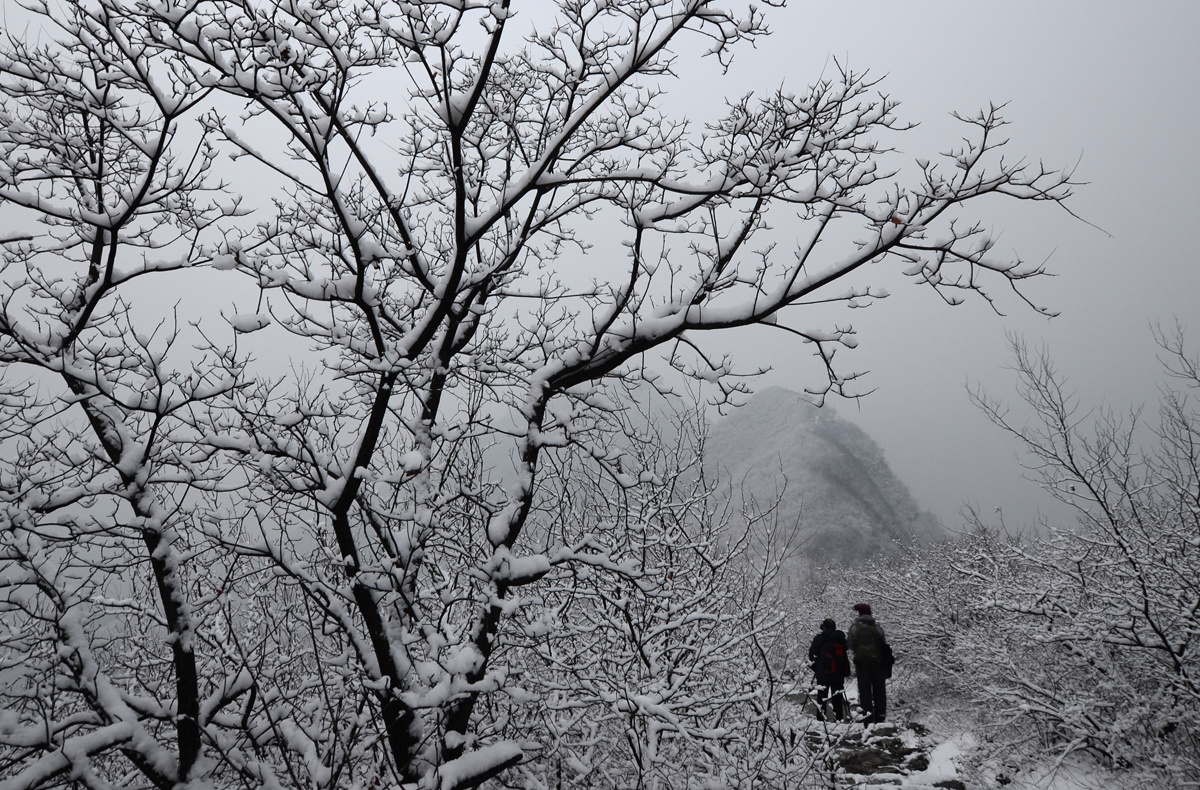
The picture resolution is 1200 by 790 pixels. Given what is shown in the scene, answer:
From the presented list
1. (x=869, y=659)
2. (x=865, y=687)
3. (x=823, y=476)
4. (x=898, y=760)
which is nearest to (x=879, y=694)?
(x=865, y=687)

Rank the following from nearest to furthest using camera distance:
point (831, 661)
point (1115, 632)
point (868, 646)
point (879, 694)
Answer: point (1115, 632) → point (831, 661) → point (868, 646) → point (879, 694)

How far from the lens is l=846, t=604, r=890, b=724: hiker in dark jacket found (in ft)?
28.9

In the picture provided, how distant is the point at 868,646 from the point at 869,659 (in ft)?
0.65

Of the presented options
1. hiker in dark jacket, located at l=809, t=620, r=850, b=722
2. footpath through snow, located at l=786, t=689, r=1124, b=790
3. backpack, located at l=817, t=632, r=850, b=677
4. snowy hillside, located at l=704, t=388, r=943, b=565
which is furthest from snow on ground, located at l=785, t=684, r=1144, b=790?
snowy hillside, located at l=704, t=388, r=943, b=565

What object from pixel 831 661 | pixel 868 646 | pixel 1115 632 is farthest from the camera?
pixel 868 646

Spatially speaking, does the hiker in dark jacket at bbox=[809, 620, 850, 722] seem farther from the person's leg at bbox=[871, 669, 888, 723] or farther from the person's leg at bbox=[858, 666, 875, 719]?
the person's leg at bbox=[871, 669, 888, 723]

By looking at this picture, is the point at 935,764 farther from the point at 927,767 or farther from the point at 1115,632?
the point at 1115,632

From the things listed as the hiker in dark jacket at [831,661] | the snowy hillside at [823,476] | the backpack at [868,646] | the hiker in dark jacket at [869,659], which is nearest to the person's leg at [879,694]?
the hiker in dark jacket at [869,659]

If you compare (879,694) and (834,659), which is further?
(879,694)

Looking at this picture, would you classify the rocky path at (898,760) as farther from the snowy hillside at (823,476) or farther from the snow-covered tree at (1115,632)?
the snowy hillside at (823,476)

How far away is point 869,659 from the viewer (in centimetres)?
882

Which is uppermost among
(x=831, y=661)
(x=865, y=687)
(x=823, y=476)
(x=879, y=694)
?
(x=823, y=476)

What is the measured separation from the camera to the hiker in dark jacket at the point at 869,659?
882 centimetres

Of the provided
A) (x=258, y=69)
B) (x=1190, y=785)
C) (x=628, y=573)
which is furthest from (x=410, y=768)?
(x=1190, y=785)
